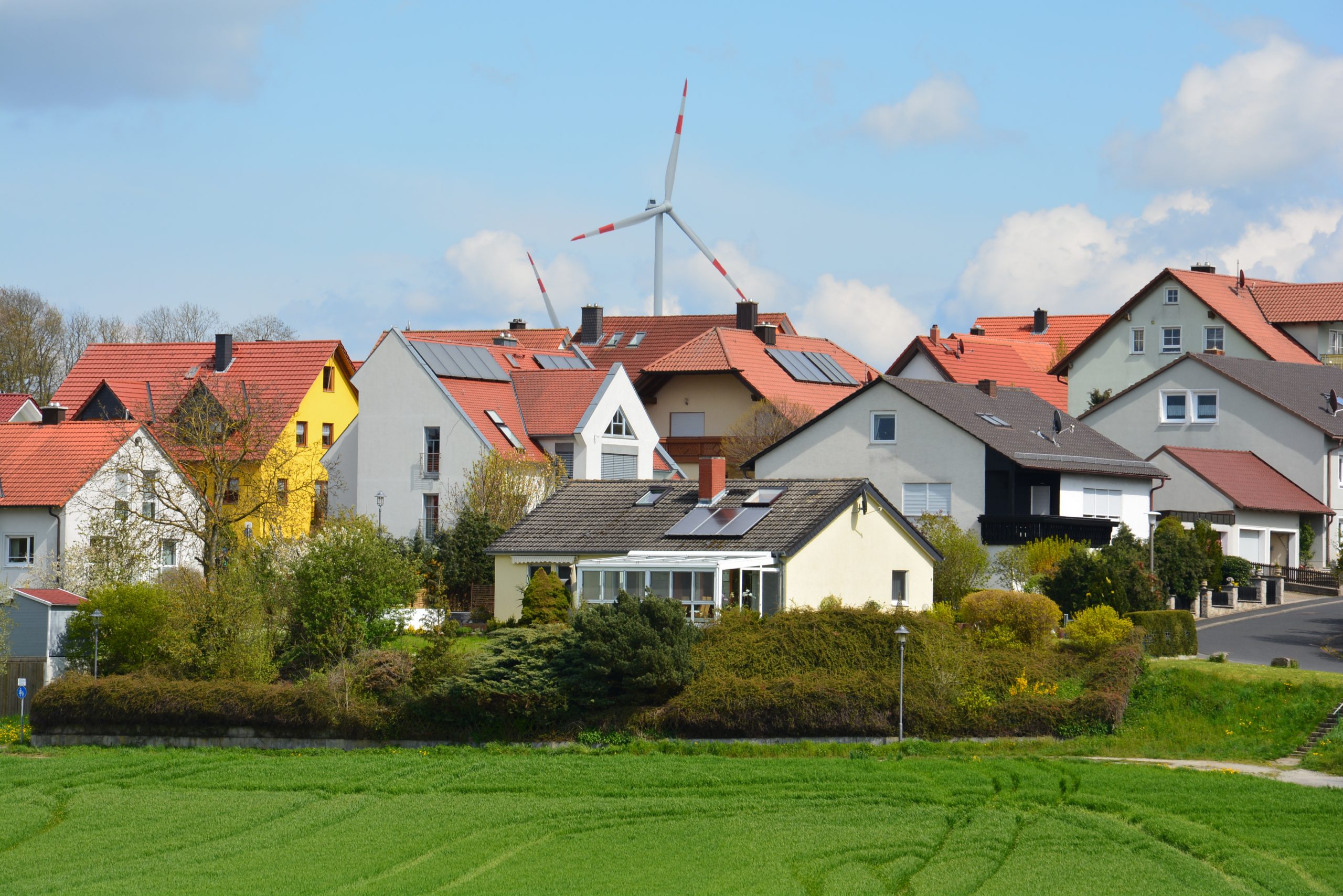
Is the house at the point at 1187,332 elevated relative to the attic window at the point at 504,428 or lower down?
elevated

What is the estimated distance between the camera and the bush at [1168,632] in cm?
4131

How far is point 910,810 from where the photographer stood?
94.6 feet

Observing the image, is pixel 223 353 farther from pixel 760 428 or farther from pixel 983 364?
pixel 983 364

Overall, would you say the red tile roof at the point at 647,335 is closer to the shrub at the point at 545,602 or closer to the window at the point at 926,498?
the window at the point at 926,498

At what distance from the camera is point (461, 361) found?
63438 millimetres

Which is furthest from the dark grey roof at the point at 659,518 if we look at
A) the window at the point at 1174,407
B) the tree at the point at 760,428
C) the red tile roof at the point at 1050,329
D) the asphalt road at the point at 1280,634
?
the red tile roof at the point at 1050,329

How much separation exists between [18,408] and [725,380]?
29.5 meters

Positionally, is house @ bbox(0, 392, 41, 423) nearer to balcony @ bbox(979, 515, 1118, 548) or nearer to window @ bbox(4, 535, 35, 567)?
window @ bbox(4, 535, 35, 567)

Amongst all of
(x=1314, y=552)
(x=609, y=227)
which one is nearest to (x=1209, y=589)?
(x=1314, y=552)

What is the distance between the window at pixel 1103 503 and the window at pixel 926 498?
4.53m

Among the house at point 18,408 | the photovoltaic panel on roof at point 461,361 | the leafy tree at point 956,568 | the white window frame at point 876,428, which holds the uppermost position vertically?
the photovoltaic panel on roof at point 461,361

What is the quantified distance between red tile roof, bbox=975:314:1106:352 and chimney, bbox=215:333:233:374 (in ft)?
148

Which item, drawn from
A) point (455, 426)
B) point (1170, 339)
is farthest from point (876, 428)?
point (1170, 339)

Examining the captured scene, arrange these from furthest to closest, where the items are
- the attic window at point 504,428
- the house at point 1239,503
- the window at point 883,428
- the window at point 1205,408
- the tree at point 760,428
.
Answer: the tree at point 760,428 < the window at point 1205,408 < the attic window at point 504,428 < the house at point 1239,503 < the window at point 883,428
